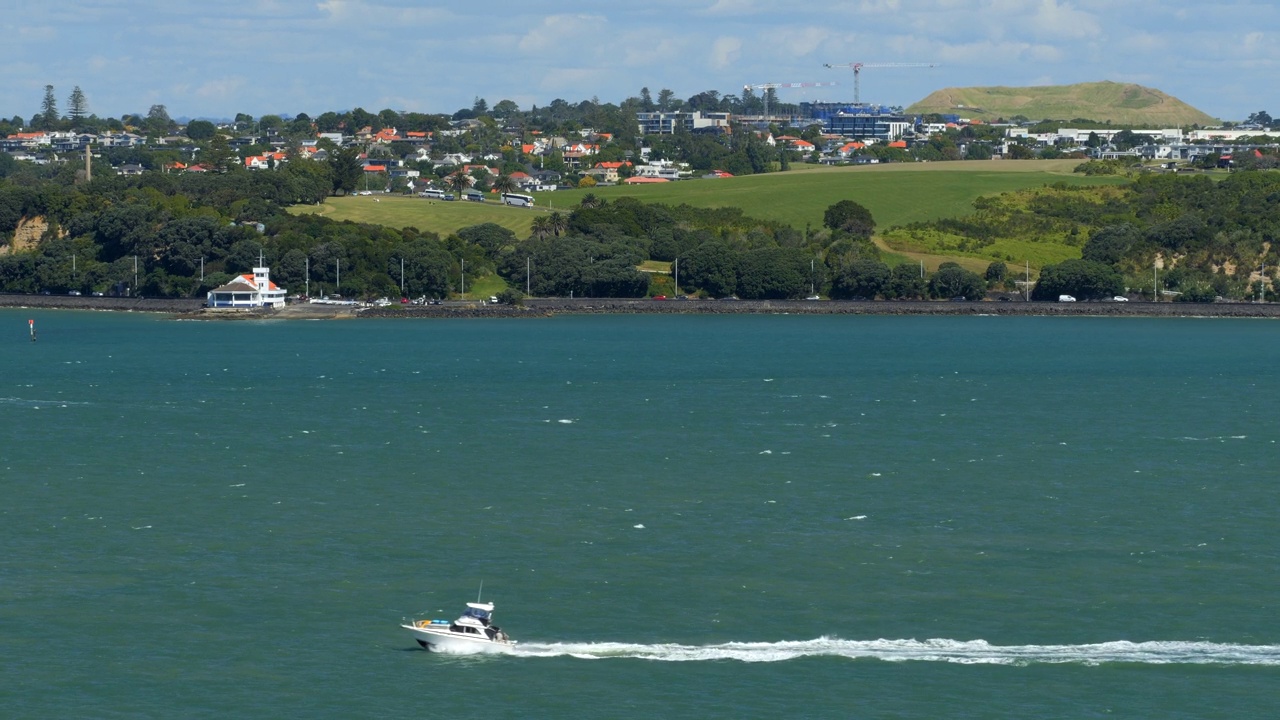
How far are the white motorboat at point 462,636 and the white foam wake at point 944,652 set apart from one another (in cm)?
63

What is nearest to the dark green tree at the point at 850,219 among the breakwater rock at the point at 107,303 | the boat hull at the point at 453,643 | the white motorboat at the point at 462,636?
the breakwater rock at the point at 107,303

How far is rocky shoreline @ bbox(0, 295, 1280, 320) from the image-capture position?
152500 millimetres

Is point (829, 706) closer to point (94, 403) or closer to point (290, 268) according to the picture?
point (94, 403)

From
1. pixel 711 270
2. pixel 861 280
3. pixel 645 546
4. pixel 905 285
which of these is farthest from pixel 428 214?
pixel 645 546

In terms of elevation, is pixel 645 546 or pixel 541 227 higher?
pixel 541 227

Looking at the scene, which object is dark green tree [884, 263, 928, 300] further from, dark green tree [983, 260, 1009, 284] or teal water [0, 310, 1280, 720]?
teal water [0, 310, 1280, 720]

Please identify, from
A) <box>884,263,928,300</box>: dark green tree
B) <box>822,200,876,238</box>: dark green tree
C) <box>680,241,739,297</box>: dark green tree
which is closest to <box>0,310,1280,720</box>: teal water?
<box>884,263,928,300</box>: dark green tree

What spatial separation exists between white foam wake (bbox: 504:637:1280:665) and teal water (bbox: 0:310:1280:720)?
0.10m

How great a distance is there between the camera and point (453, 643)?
37938mm

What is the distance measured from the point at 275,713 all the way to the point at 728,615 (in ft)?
37.1

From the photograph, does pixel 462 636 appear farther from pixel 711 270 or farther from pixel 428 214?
pixel 428 214

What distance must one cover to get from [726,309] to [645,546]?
109 metres

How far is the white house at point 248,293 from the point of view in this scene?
504 feet

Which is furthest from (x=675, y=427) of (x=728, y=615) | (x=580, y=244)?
(x=580, y=244)
